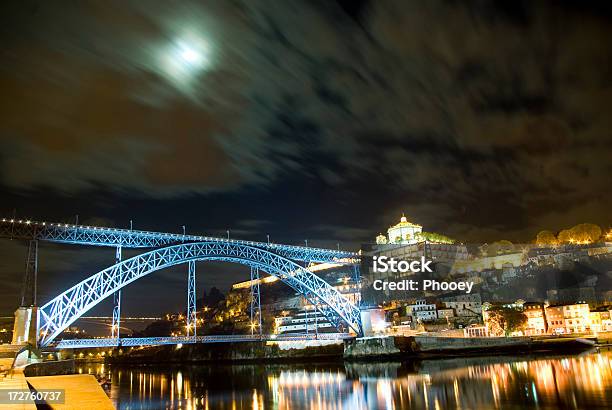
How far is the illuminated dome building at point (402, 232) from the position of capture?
3706 inches

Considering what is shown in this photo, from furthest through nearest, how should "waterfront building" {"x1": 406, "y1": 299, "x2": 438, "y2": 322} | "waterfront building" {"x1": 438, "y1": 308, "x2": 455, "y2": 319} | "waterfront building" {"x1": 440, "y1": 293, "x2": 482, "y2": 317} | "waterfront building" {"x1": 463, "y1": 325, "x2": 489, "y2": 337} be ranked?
"waterfront building" {"x1": 440, "y1": 293, "x2": 482, "y2": 317}
"waterfront building" {"x1": 438, "y1": 308, "x2": 455, "y2": 319}
"waterfront building" {"x1": 406, "y1": 299, "x2": 438, "y2": 322}
"waterfront building" {"x1": 463, "y1": 325, "x2": 489, "y2": 337}

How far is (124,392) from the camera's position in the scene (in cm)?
2617

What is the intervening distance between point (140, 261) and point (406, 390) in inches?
837

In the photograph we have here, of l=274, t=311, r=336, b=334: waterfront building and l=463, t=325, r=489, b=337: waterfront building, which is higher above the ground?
l=274, t=311, r=336, b=334: waterfront building

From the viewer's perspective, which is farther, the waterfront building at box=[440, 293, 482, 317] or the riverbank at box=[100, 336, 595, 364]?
the waterfront building at box=[440, 293, 482, 317]

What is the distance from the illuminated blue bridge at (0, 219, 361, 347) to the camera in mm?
27234

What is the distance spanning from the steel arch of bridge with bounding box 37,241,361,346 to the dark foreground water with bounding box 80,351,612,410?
19.6 feet

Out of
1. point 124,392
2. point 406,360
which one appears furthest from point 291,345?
point 124,392

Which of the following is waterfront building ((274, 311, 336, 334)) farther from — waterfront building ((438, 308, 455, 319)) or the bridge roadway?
the bridge roadway

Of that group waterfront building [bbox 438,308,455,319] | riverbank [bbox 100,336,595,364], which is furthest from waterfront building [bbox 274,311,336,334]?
waterfront building [bbox 438,308,455,319]

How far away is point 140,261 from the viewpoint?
32.7m

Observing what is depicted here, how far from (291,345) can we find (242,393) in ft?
86.7

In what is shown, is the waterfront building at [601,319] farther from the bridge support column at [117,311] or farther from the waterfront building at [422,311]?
the bridge support column at [117,311]

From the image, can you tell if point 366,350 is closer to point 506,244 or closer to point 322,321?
point 322,321
